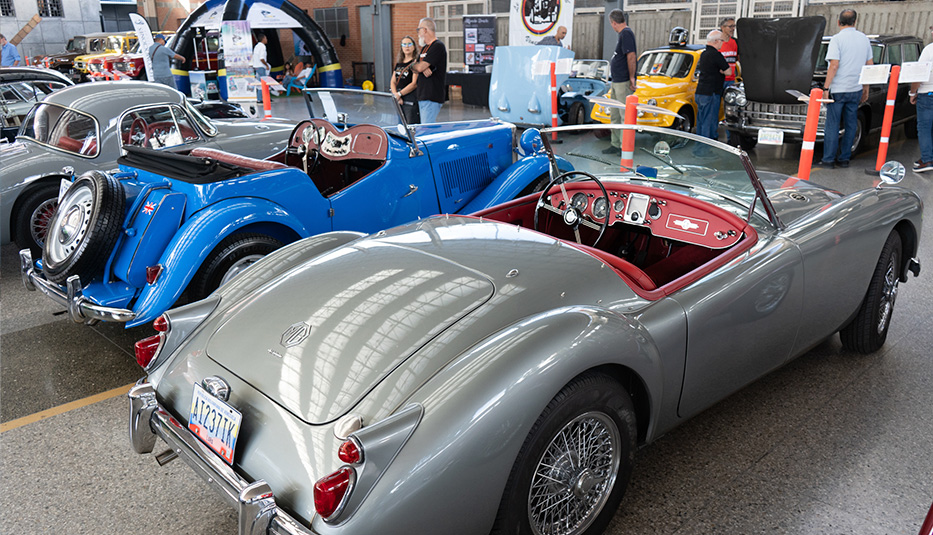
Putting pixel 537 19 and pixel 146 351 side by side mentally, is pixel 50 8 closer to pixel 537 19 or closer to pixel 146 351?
pixel 537 19

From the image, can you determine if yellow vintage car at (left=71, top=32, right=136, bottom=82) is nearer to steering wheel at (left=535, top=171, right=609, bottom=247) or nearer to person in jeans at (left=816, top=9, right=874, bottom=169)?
person in jeans at (left=816, top=9, right=874, bottom=169)

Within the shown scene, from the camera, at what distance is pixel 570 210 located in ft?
10.4

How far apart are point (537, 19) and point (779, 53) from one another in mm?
5050

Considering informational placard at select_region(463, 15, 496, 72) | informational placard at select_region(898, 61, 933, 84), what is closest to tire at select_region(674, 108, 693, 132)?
informational placard at select_region(898, 61, 933, 84)

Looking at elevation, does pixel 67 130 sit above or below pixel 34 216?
above

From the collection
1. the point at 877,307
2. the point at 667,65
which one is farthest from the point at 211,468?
the point at 667,65

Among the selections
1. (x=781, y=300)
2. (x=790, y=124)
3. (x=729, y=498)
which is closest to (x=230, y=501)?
(x=729, y=498)

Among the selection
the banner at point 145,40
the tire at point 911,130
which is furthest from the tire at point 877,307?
the banner at point 145,40

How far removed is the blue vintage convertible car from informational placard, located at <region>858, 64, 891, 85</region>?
534cm

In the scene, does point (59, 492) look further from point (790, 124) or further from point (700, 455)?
point (790, 124)

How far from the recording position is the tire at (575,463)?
199 centimetres

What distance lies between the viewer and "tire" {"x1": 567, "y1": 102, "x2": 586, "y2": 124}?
476 inches

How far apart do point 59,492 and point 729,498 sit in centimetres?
271

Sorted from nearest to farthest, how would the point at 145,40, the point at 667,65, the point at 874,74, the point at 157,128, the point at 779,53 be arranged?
the point at 157,128 → the point at 874,74 → the point at 779,53 → the point at 667,65 → the point at 145,40
